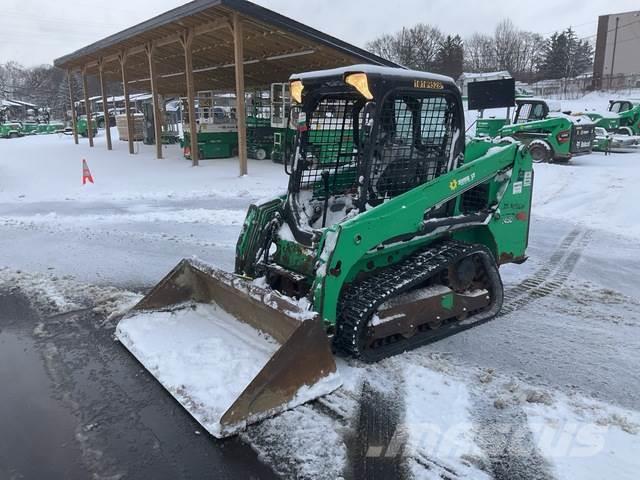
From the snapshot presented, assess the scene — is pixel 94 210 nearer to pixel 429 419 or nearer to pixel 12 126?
pixel 429 419

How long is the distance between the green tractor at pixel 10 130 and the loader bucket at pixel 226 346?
137 feet

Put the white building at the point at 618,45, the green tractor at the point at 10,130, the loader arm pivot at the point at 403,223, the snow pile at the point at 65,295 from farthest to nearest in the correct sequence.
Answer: the white building at the point at 618,45, the green tractor at the point at 10,130, the snow pile at the point at 65,295, the loader arm pivot at the point at 403,223

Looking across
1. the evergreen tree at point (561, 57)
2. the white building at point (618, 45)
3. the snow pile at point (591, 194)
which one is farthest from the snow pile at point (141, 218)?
the evergreen tree at point (561, 57)

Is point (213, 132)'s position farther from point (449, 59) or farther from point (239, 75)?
point (449, 59)

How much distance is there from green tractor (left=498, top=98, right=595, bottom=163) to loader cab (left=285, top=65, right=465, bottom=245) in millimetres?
12706

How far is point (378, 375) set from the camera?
3787 millimetres

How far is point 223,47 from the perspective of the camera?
54.7 ft

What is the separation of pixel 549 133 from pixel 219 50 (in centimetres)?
1093

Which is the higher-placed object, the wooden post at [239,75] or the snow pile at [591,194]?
the wooden post at [239,75]

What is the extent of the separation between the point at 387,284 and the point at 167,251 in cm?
415

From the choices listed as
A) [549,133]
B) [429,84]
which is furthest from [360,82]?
[549,133]

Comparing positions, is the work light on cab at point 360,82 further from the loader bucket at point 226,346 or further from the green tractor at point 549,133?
the green tractor at point 549,133

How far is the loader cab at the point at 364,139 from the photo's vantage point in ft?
12.8

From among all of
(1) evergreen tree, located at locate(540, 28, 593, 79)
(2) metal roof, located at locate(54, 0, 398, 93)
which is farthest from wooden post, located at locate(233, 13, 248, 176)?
(1) evergreen tree, located at locate(540, 28, 593, 79)
